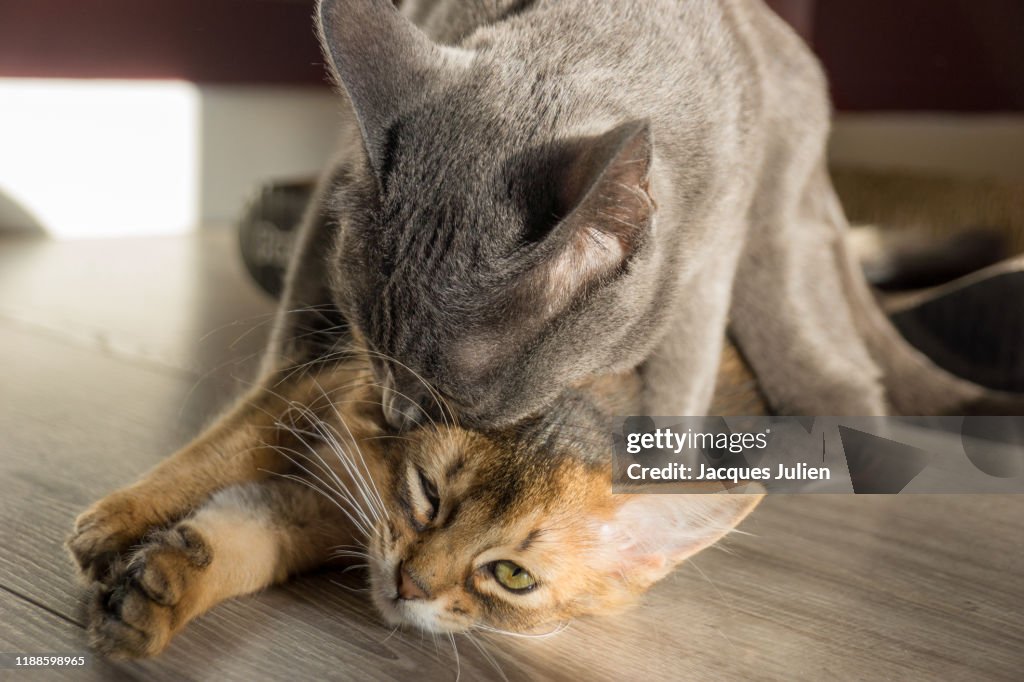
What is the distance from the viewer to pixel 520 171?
36.5 inches

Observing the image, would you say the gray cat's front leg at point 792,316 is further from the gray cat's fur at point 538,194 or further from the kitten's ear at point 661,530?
the kitten's ear at point 661,530

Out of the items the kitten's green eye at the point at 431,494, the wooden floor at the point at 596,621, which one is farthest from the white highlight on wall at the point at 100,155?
the kitten's green eye at the point at 431,494

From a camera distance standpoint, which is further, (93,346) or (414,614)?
(93,346)

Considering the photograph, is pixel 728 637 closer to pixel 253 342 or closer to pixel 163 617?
pixel 163 617

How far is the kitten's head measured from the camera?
952 mm

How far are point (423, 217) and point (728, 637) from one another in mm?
485

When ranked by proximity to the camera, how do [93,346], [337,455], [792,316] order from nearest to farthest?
[337,455] → [792,316] → [93,346]

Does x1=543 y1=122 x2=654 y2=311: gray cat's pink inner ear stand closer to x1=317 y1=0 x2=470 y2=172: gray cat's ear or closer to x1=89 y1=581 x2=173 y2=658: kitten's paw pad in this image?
x1=317 y1=0 x2=470 y2=172: gray cat's ear

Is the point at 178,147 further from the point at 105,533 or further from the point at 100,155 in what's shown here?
the point at 105,533

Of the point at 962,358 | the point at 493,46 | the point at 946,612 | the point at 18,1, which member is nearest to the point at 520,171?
the point at 493,46

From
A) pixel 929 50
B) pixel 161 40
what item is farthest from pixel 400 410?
pixel 929 50

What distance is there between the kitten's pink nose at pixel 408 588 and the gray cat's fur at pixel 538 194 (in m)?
0.15

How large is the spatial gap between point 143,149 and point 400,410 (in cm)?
199

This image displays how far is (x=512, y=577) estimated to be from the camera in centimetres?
97
